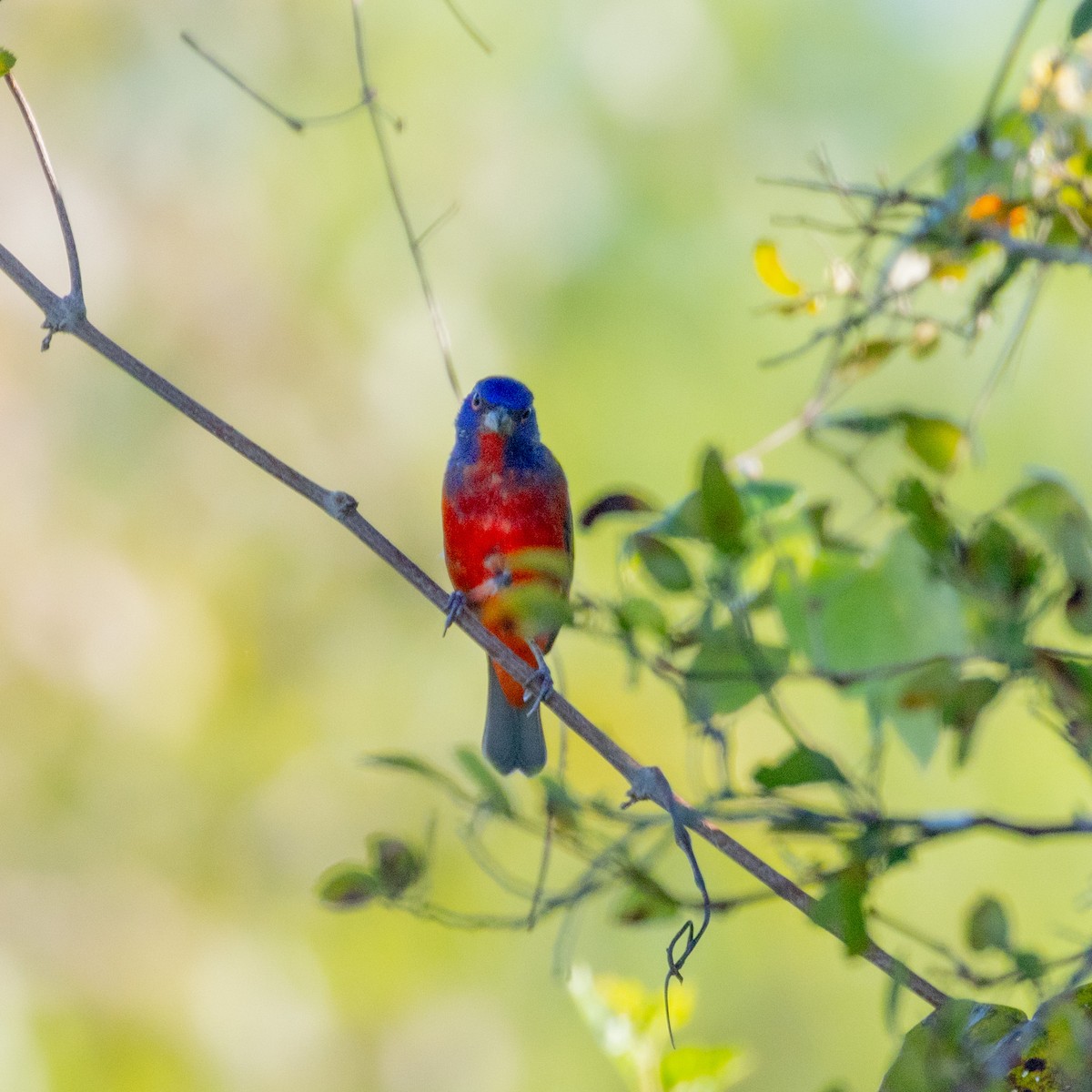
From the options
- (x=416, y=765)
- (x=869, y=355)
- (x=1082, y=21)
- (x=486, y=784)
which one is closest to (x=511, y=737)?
(x=869, y=355)

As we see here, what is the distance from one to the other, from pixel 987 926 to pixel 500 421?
2876mm

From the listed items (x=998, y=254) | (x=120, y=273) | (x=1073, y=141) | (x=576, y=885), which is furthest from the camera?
(x=120, y=273)

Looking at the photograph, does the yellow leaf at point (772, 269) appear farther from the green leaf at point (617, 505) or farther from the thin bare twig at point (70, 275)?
the thin bare twig at point (70, 275)

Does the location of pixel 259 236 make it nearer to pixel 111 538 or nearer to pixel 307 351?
pixel 307 351

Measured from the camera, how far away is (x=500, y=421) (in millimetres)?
4707

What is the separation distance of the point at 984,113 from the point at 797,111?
648cm

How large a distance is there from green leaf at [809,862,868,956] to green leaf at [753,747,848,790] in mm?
116

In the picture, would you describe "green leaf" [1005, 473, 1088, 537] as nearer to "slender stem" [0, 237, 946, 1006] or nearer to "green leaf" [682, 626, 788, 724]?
"green leaf" [682, 626, 788, 724]

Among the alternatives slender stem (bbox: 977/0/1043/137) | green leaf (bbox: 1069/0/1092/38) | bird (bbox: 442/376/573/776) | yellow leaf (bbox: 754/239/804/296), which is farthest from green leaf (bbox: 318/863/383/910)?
bird (bbox: 442/376/573/776)

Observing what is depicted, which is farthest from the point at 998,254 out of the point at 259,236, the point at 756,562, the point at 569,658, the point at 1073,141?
the point at 259,236

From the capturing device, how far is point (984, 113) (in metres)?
2.96

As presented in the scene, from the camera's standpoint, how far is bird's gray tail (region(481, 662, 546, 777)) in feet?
17.3

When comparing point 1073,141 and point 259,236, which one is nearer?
point 1073,141

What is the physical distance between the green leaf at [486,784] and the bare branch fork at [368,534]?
0.16m
